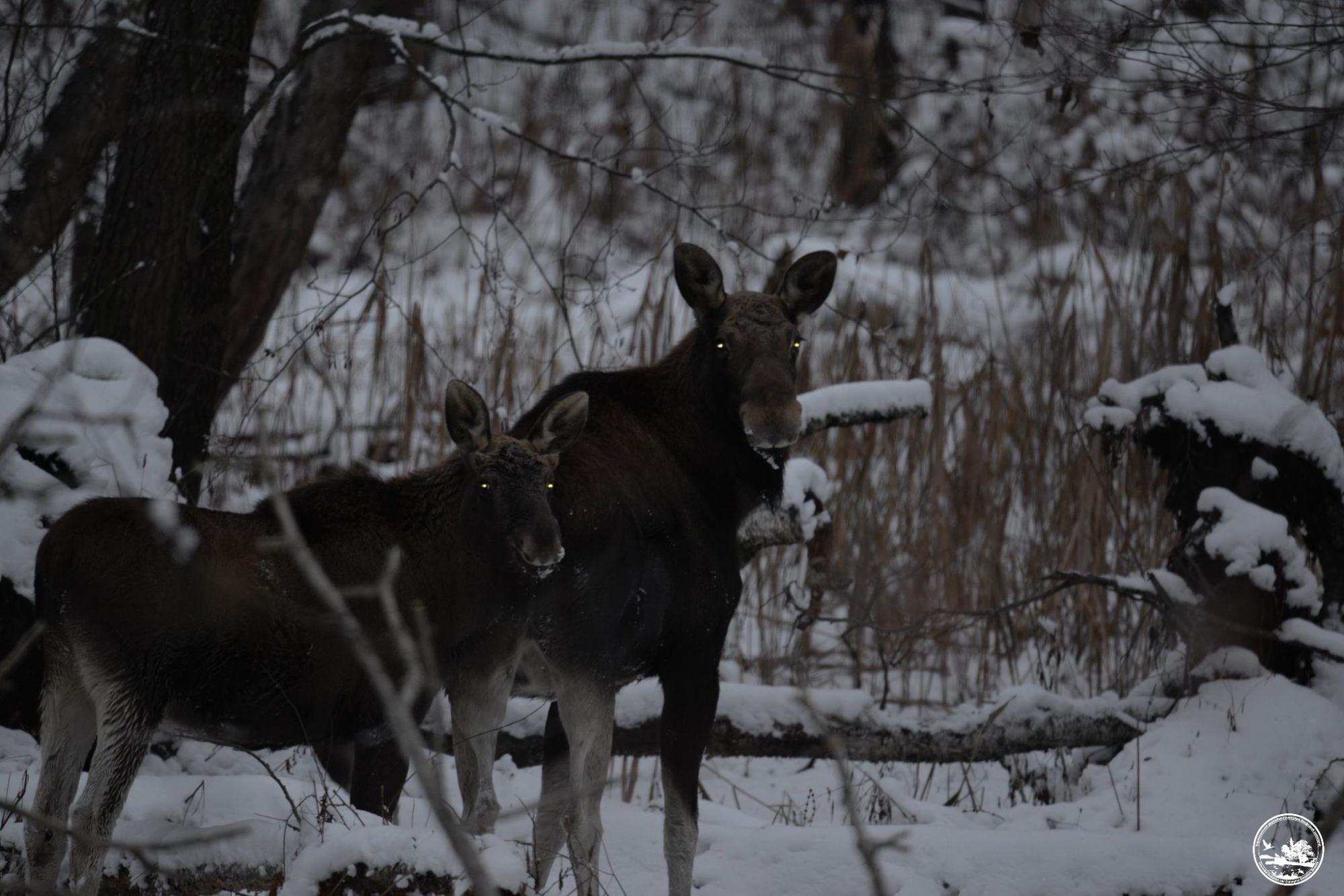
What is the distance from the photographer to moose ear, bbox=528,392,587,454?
15.9 feet

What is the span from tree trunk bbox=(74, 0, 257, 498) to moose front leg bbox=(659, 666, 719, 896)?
346 centimetres

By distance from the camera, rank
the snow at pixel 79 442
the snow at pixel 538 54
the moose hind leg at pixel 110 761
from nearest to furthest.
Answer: the moose hind leg at pixel 110 761 → the snow at pixel 79 442 → the snow at pixel 538 54

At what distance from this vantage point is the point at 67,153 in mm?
7199

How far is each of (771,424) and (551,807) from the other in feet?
5.73

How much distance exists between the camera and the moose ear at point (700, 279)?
17.6ft

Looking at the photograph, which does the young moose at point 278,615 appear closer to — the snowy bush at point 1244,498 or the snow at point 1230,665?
the snowy bush at point 1244,498

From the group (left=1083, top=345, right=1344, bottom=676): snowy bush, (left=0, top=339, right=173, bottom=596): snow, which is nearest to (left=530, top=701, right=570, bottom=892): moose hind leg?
(left=0, top=339, right=173, bottom=596): snow

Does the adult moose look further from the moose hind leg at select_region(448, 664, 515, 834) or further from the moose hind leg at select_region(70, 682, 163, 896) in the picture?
the moose hind leg at select_region(70, 682, 163, 896)

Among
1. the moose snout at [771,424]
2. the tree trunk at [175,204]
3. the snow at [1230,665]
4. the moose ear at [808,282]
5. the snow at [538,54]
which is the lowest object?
the snow at [1230,665]

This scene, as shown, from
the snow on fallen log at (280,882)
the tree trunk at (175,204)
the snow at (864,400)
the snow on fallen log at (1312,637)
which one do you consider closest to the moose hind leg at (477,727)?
the snow on fallen log at (280,882)

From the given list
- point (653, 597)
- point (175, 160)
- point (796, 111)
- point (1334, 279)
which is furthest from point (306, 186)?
point (796, 111)

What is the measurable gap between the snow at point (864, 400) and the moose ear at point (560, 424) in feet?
7.52

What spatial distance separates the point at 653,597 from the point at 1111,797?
3.15 metres

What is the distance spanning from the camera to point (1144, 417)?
725 cm
